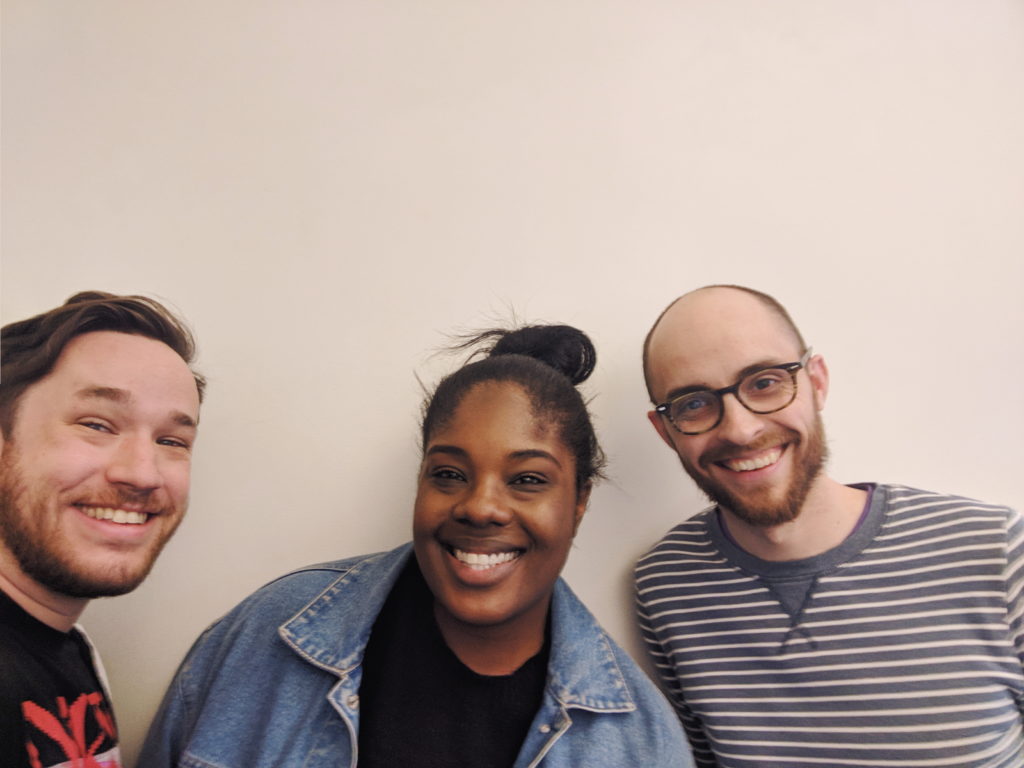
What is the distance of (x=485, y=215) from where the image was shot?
1.61 m

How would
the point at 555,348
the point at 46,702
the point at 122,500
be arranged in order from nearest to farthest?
the point at 46,702, the point at 122,500, the point at 555,348

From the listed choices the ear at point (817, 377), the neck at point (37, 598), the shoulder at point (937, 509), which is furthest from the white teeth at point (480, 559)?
the shoulder at point (937, 509)

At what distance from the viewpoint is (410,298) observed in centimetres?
153

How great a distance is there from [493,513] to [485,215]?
0.93 m

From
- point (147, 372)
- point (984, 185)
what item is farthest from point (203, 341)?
point (984, 185)

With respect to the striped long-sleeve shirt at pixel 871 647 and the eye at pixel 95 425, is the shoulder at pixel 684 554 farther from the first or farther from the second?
the eye at pixel 95 425

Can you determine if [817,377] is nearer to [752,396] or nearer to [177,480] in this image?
[752,396]

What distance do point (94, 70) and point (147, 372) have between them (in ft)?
3.22

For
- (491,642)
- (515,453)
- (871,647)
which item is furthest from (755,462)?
(491,642)

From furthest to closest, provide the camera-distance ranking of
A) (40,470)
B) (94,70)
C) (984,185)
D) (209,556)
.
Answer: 1. (984,185)
2. (94,70)
3. (209,556)
4. (40,470)

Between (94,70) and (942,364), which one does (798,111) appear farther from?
(94,70)

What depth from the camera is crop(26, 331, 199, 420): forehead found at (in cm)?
100

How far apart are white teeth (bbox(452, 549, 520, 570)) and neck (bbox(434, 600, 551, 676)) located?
133 mm

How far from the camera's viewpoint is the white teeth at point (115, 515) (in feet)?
3.21
